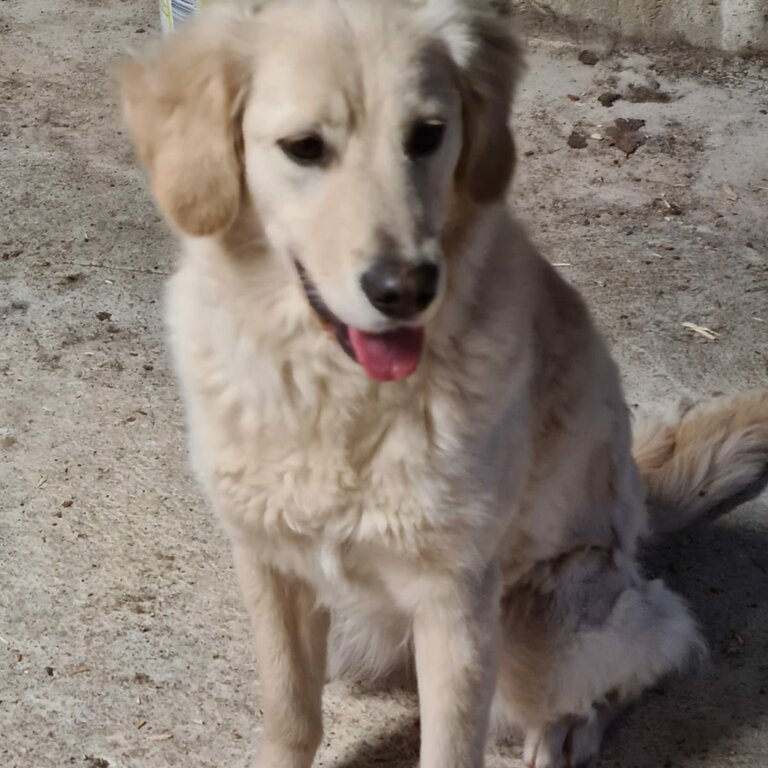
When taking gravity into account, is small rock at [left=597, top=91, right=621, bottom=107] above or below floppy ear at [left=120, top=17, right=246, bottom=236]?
below

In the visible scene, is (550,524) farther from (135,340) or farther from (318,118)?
(135,340)

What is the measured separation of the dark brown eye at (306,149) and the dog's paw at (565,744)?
120 cm

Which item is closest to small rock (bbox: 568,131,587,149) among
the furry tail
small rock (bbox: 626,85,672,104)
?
small rock (bbox: 626,85,672,104)

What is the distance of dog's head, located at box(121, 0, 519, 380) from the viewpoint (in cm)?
140

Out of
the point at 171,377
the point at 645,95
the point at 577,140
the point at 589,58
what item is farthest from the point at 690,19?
the point at 171,377

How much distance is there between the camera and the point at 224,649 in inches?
87.7

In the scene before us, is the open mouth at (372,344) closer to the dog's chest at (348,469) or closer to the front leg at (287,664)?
the dog's chest at (348,469)

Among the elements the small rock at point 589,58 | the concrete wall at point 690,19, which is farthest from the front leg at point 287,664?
the concrete wall at point 690,19

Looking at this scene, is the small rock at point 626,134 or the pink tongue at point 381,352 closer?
the pink tongue at point 381,352

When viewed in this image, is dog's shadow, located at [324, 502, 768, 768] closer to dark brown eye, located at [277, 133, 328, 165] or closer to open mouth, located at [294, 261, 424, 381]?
open mouth, located at [294, 261, 424, 381]

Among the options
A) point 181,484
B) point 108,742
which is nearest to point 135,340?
point 181,484

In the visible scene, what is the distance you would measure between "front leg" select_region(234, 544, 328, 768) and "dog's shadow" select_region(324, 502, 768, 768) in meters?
0.16

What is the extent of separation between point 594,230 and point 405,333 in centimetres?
216

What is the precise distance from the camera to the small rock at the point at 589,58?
14.8 feet
